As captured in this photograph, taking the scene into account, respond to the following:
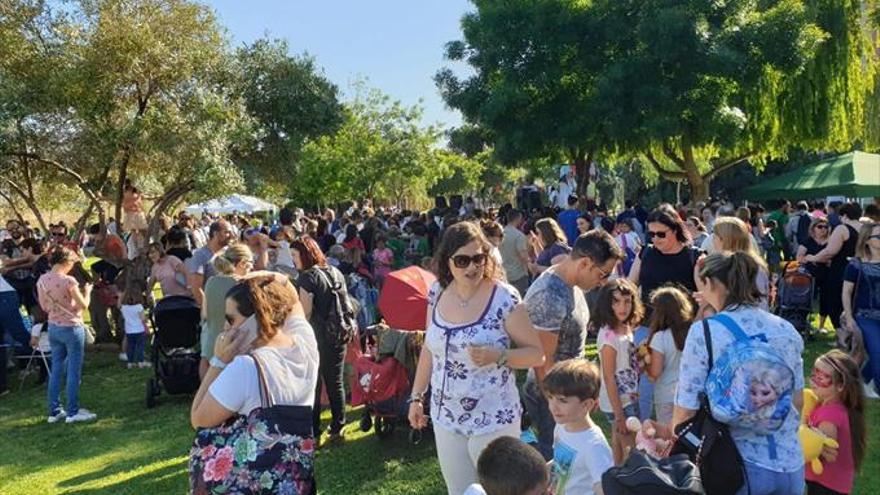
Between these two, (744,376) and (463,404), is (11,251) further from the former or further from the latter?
(744,376)

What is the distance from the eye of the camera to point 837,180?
19953 mm

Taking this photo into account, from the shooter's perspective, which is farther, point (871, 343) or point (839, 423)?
point (871, 343)

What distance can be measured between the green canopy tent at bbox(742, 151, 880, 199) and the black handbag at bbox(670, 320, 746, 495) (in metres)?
18.7

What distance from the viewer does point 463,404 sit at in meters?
3.44

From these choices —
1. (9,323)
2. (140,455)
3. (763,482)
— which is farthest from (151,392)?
(763,482)

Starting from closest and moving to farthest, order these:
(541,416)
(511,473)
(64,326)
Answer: (511,473) → (541,416) → (64,326)

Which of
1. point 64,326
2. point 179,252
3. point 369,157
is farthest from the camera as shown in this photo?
point 369,157

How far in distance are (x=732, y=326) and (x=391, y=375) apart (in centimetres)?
366

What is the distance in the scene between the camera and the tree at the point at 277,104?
1129 centimetres

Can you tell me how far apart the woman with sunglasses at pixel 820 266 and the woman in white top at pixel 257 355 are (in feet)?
26.0

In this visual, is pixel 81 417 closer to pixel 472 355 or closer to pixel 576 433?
pixel 472 355

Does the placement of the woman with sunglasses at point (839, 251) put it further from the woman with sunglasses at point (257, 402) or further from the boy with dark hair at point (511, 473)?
the woman with sunglasses at point (257, 402)

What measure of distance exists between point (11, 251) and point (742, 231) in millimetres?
13754

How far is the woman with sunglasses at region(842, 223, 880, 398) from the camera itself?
241 inches
